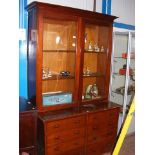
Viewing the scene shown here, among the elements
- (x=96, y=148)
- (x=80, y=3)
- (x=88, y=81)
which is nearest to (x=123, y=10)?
(x=80, y=3)

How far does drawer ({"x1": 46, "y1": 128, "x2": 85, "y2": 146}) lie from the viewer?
2.27m

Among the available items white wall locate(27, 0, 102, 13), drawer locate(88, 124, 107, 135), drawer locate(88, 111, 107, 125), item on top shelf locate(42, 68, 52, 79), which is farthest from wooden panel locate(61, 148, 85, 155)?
white wall locate(27, 0, 102, 13)

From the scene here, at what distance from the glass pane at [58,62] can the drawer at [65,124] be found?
0.87 feet

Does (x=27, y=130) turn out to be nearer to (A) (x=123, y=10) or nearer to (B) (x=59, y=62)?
(B) (x=59, y=62)

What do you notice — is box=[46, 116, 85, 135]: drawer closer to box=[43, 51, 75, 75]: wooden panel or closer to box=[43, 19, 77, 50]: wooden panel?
box=[43, 51, 75, 75]: wooden panel

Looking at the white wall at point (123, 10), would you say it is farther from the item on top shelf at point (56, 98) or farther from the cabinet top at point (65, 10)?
the item on top shelf at point (56, 98)

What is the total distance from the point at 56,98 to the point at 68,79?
33cm

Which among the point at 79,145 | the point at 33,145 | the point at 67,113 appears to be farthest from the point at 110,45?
the point at 33,145

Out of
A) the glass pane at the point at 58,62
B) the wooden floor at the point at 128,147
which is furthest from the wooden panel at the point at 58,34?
the wooden floor at the point at 128,147

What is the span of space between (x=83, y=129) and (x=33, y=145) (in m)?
0.68

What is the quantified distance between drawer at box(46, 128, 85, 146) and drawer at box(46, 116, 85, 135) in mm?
49

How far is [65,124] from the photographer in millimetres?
2363

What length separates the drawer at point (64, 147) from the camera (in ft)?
7.52
